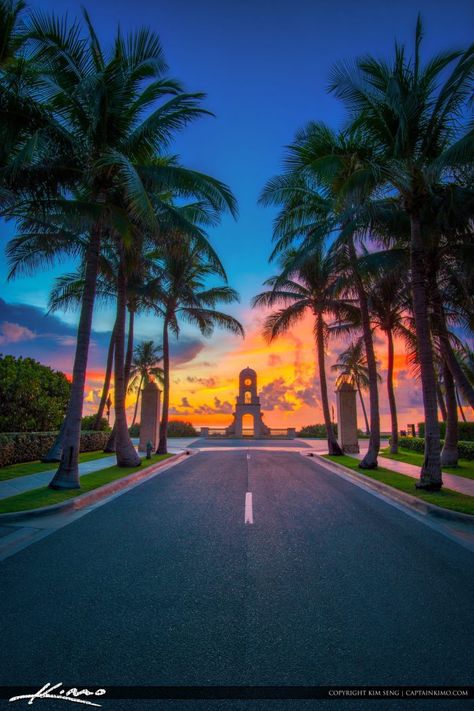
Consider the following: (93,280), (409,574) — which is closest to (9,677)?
(409,574)

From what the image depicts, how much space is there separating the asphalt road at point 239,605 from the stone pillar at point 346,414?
16696mm

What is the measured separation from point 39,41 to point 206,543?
490 inches

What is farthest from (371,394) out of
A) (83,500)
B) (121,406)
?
(83,500)

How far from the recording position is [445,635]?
3475 millimetres

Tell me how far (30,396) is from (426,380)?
A: 729 inches

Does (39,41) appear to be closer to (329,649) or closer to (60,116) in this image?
(60,116)

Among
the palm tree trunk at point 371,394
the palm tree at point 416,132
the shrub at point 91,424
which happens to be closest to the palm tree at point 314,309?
the palm tree trunk at point 371,394

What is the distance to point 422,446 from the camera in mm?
23078

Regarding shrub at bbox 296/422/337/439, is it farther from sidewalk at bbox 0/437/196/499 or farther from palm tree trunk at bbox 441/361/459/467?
sidewalk at bbox 0/437/196/499

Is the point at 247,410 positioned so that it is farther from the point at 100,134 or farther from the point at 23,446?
the point at 100,134

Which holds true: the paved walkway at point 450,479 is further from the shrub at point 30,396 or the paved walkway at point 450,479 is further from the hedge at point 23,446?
the shrub at point 30,396

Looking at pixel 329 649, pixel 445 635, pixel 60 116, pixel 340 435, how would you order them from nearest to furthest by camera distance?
pixel 329 649, pixel 445 635, pixel 60 116, pixel 340 435

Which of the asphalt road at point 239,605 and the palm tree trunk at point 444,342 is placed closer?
the asphalt road at point 239,605

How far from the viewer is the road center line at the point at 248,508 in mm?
7348
